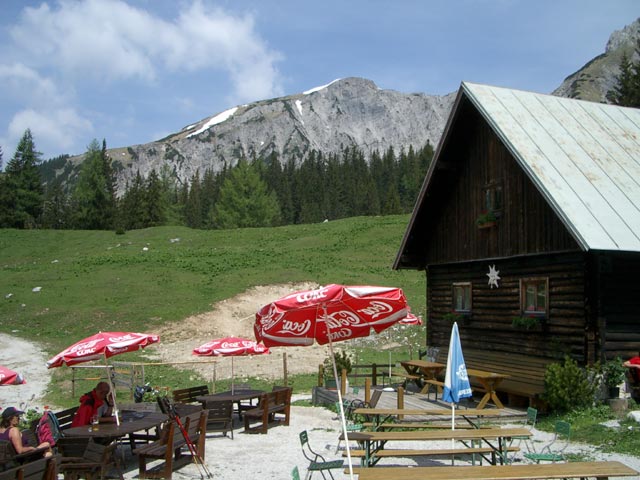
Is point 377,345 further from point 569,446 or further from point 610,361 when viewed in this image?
point 569,446

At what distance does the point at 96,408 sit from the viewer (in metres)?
13.3

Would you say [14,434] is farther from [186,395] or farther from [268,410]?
[186,395]

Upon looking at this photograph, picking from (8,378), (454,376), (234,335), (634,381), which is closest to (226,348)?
(8,378)

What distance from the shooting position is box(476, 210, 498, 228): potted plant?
60.6ft

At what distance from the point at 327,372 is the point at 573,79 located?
189043 mm

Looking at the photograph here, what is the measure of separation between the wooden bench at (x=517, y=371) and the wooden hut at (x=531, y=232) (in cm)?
4

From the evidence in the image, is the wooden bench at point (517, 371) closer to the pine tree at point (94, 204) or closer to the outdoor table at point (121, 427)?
the outdoor table at point (121, 427)

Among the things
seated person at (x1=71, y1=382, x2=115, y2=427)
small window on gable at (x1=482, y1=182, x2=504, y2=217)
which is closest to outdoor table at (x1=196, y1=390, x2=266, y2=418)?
seated person at (x1=71, y1=382, x2=115, y2=427)

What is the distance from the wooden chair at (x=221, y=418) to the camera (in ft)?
49.3

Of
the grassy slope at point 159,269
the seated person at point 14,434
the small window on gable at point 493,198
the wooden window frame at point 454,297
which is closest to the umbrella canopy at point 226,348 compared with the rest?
the wooden window frame at point 454,297

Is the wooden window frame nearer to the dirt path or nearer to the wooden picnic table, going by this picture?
the dirt path

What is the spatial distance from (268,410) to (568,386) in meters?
7.33

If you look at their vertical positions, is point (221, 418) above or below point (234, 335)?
above

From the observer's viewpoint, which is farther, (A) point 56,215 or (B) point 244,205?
(A) point 56,215
